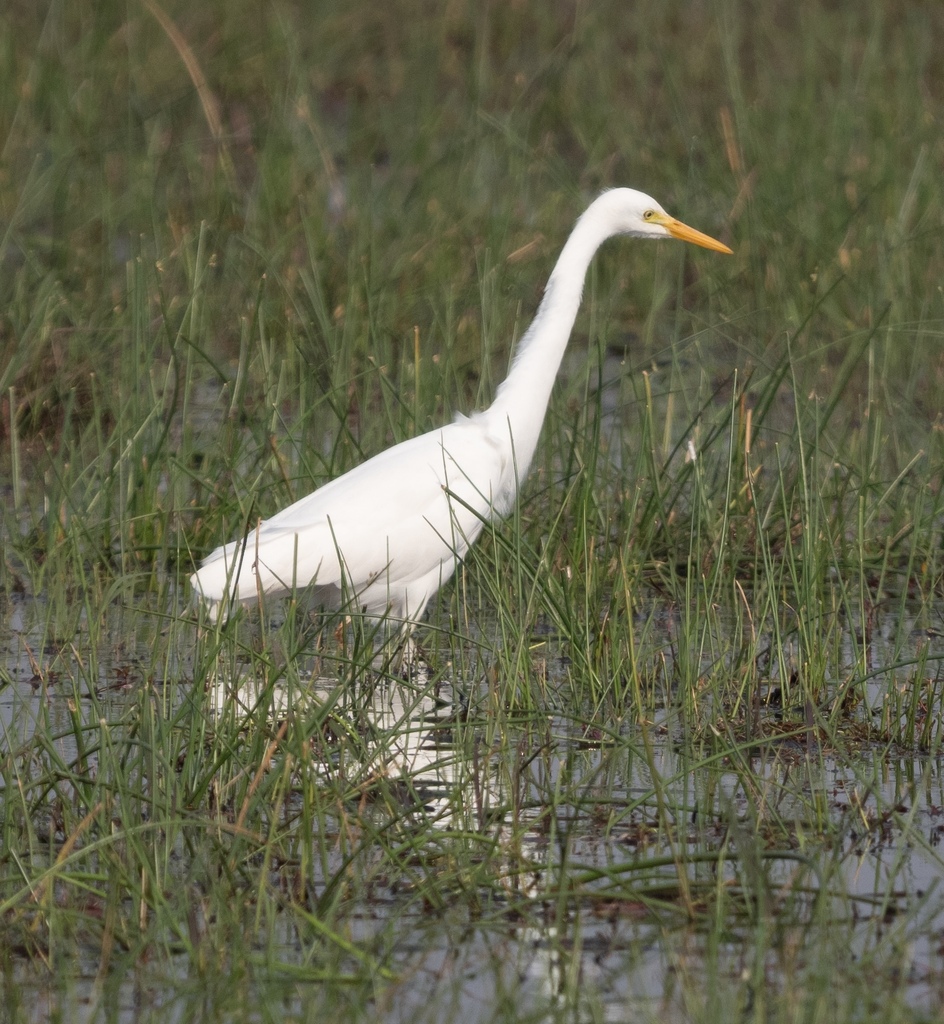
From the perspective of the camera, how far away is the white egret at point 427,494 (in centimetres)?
449

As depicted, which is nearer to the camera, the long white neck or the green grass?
the green grass

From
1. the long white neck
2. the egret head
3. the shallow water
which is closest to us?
the shallow water

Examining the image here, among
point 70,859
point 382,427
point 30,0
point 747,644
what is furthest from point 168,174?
point 70,859

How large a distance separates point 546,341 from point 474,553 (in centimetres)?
108

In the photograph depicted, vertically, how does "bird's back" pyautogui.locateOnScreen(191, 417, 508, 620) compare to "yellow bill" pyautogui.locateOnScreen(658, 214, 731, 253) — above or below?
below

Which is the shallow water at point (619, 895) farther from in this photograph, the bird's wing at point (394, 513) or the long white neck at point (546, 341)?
the long white neck at point (546, 341)

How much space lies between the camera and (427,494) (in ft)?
15.2

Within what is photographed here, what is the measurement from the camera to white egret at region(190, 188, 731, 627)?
449cm

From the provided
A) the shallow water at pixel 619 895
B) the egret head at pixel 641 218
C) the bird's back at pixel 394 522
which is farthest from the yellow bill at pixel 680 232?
the shallow water at pixel 619 895

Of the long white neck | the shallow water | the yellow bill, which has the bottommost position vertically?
the shallow water

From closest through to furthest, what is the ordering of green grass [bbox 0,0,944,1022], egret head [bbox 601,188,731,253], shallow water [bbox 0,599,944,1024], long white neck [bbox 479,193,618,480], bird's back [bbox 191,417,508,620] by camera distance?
shallow water [bbox 0,599,944,1024] → green grass [bbox 0,0,944,1022] → bird's back [bbox 191,417,508,620] → long white neck [bbox 479,193,618,480] → egret head [bbox 601,188,731,253]

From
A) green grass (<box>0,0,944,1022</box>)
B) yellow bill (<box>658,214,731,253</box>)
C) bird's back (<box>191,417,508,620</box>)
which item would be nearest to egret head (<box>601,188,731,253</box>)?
yellow bill (<box>658,214,731,253</box>)

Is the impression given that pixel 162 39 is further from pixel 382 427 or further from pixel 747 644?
pixel 747 644

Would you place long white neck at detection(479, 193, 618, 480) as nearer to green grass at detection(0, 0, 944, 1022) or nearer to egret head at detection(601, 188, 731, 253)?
egret head at detection(601, 188, 731, 253)
